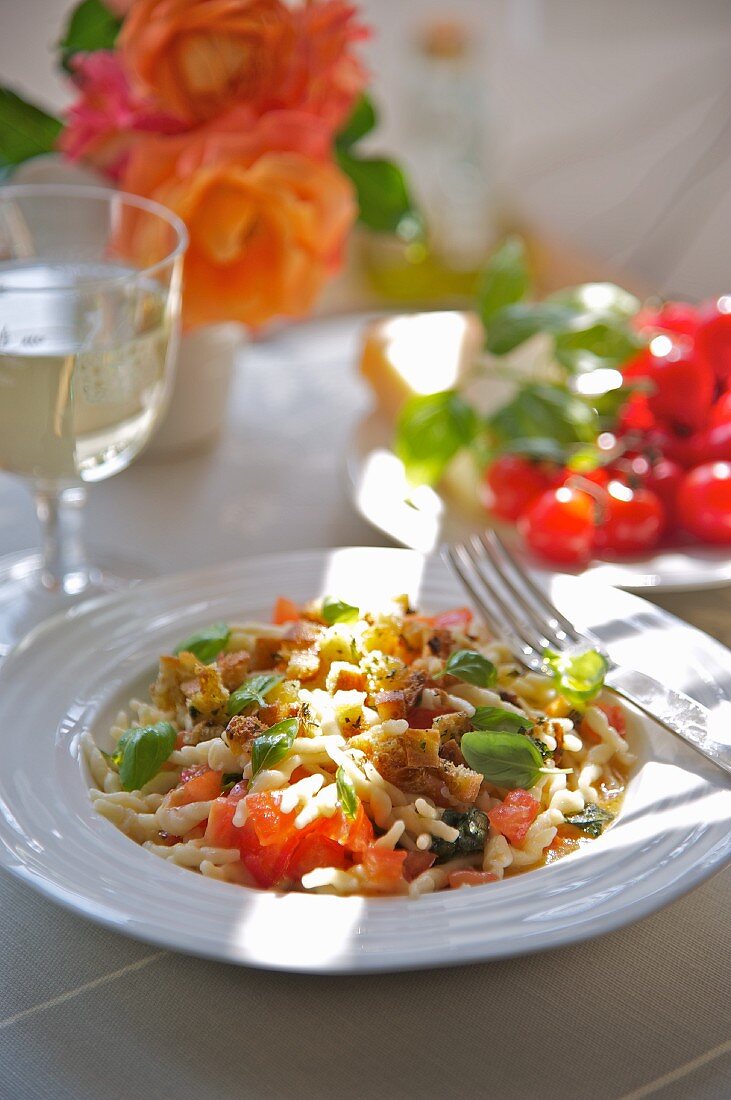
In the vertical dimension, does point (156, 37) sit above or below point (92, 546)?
above

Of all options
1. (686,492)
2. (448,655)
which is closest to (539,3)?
(686,492)

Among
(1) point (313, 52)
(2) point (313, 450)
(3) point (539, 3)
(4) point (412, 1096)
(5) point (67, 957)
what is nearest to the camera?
(4) point (412, 1096)

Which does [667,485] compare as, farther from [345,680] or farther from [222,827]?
[222,827]

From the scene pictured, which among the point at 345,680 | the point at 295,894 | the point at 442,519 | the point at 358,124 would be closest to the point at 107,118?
the point at 358,124

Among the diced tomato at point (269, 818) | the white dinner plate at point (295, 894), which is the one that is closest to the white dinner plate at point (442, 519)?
the white dinner plate at point (295, 894)

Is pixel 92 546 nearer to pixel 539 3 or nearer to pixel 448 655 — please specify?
pixel 448 655

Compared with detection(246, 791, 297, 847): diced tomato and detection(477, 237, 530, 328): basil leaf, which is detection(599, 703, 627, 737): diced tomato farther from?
detection(477, 237, 530, 328): basil leaf

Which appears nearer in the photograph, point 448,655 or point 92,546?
point 448,655

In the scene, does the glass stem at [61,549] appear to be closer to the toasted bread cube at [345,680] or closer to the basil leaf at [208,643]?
the basil leaf at [208,643]
